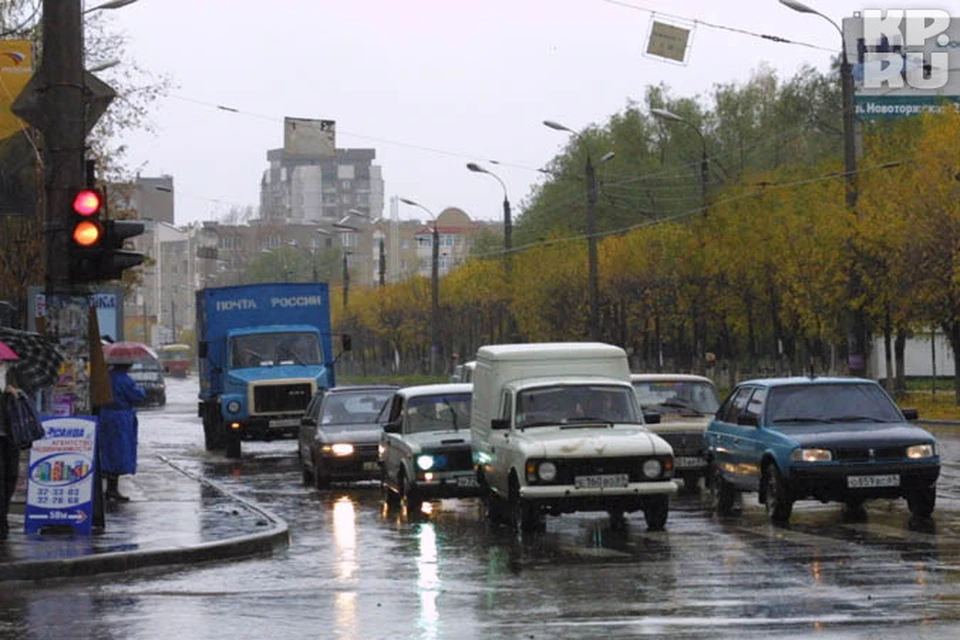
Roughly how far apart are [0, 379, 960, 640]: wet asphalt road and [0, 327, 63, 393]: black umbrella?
10.5 feet

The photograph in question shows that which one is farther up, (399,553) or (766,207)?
(766,207)

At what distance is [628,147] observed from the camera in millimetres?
103375

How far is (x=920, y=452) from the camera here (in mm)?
19391

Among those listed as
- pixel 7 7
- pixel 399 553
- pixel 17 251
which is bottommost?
pixel 399 553

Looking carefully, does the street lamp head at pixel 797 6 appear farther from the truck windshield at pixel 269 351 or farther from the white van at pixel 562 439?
the white van at pixel 562 439

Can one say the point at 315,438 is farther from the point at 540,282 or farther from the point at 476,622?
the point at 540,282

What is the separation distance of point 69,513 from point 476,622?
749 cm

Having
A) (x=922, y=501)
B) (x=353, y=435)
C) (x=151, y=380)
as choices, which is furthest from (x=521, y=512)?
(x=151, y=380)

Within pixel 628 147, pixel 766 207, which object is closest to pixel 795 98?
pixel 628 147

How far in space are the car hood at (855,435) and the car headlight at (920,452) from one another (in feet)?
0.18

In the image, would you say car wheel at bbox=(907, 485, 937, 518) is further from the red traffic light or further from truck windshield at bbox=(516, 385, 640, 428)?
the red traffic light

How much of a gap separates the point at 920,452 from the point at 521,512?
4190 mm

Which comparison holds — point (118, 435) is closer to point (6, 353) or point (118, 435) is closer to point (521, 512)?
point (6, 353)

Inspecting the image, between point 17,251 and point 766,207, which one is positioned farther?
point 766,207
